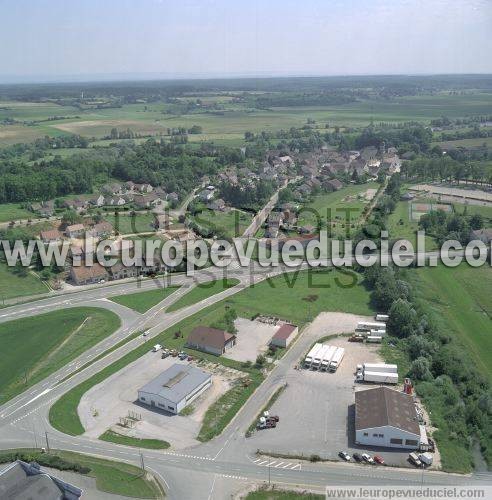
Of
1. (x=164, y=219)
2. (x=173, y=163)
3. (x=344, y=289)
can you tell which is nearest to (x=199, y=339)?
(x=344, y=289)

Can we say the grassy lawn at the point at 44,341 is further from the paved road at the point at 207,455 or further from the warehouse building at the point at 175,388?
the warehouse building at the point at 175,388

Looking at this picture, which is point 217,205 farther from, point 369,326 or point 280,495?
point 280,495

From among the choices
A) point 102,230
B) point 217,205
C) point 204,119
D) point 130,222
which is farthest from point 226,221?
point 204,119

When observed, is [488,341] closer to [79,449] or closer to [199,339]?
[199,339]

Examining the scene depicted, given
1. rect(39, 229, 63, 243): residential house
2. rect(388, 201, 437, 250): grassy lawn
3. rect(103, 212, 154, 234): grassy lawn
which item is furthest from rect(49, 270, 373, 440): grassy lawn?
rect(39, 229, 63, 243): residential house

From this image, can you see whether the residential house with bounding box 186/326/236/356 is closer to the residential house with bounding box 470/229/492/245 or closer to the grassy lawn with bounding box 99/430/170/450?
the grassy lawn with bounding box 99/430/170/450

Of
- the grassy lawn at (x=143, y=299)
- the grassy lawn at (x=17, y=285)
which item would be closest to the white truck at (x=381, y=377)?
the grassy lawn at (x=143, y=299)

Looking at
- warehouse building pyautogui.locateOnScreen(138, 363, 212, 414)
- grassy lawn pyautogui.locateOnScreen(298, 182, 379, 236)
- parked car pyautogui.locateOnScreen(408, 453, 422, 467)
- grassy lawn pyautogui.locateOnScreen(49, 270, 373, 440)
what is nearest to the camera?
parked car pyautogui.locateOnScreen(408, 453, 422, 467)
